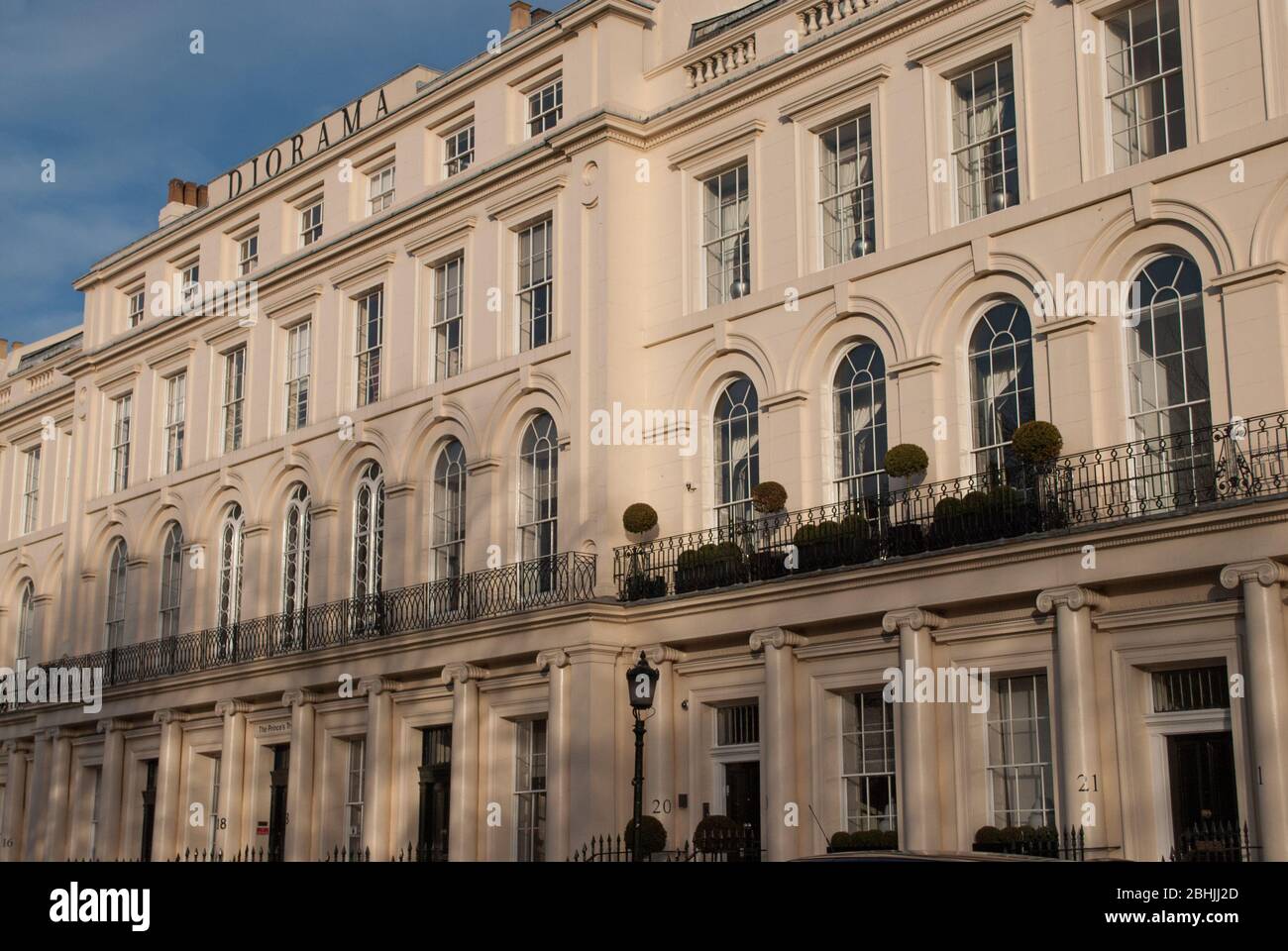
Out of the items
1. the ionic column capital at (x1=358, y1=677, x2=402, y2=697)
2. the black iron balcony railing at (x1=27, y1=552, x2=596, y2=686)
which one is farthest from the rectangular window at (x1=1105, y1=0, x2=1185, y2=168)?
the ionic column capital at (x1=358, y1=677, x2=402, y2=697)

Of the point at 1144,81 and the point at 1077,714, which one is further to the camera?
the point at 1144,81

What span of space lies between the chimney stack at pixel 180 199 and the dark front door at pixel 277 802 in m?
15.0

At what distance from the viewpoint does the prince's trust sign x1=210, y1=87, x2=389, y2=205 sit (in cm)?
3141

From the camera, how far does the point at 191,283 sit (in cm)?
3584

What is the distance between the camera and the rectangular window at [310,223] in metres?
32.5

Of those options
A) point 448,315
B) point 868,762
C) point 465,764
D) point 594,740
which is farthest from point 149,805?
point 868,762

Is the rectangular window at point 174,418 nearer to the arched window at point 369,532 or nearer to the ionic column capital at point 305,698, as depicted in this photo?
the arched window at point 369,532

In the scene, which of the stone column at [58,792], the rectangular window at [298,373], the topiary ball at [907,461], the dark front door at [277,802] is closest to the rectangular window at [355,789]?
the dark front door at [277,802]

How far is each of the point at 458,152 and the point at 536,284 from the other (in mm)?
3949

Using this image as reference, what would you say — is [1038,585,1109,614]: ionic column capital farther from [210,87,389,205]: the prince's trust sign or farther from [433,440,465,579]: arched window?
[210,87,389,205]: the prince's trust sign

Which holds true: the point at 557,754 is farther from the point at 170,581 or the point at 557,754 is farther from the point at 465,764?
the point at 170,581
